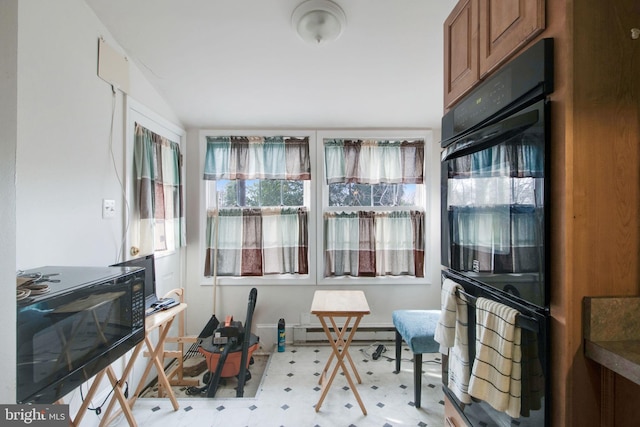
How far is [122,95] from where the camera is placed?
78.9 inches

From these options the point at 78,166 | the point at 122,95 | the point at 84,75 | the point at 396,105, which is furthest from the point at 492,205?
the point at 122,95

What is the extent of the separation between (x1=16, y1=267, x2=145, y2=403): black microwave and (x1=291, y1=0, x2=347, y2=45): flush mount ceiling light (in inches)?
66.5

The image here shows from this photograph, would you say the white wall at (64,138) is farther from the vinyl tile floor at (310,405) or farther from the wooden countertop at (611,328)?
the wooden countertop at (611,328)

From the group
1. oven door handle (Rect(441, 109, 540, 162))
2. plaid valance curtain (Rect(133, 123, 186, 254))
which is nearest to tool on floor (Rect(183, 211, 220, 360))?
plaid valance curtain (Rect(133, 123, 186, 254))

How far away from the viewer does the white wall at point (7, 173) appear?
56 centimetres

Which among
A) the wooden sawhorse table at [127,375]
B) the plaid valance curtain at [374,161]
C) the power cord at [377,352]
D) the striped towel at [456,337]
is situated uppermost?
the plaid valance curtain at [374,161]

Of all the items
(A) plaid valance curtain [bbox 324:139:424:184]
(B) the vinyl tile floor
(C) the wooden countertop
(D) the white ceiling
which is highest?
(D) the white ceiling

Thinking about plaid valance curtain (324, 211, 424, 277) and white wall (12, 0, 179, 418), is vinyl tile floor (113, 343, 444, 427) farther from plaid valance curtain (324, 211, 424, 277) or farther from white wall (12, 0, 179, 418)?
plaid valance curtain (324, 211, 424, 277)

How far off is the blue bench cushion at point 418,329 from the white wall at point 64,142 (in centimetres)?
201

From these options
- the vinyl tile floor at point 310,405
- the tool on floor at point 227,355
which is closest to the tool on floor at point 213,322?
the tool on floor at point 227,355

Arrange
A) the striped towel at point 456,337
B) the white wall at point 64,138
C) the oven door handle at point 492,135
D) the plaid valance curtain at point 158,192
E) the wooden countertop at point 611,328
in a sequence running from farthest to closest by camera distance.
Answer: the plaid valance curtain at point 158,192 → the white wall at point 64,138 → the striped towel at point 456,337 → the oven door handle at point 492,135 → the wooden countertop at point 611,328

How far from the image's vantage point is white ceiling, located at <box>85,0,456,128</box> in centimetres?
174

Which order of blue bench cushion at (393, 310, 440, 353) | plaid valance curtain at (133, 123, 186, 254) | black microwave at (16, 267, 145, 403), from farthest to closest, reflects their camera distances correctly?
plaid valance curtain at (133, 123, 186, 254) < blue bench cushion at (393, 310, 440, 353) < black microwave at (16, 267, 145, 403)

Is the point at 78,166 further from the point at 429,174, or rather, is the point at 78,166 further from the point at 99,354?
the point at 429,174
